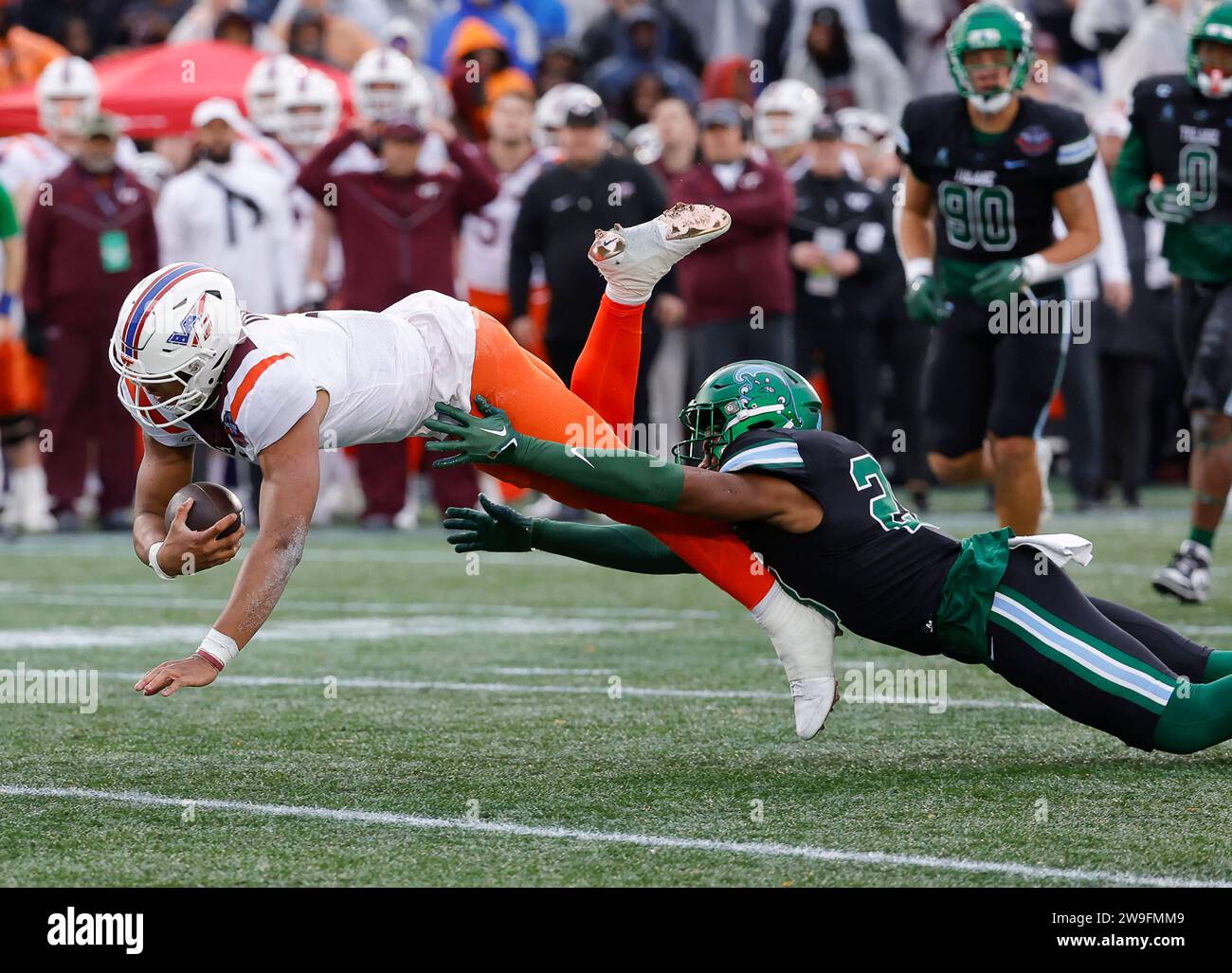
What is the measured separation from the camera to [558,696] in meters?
5.92

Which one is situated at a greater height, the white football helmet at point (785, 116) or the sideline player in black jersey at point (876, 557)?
the white football helmet at point (785, 116)

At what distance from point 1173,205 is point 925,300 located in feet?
4.49

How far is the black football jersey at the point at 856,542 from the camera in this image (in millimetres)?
4508

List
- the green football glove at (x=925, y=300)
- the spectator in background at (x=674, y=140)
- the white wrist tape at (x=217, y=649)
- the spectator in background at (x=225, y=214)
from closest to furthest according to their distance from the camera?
the white wrist tape at (x=217, y=649) < the green football glove at (x=925, y=300) < the spectator in background at (x=225, y=214) < the spectator in background at (x=674, y=140)

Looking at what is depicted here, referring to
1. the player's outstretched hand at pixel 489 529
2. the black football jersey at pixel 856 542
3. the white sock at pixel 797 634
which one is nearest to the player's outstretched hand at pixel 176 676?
the player's outstretched hand at pixel 489 529

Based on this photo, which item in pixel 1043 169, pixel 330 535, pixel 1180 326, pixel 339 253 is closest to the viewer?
pixel 1043 169

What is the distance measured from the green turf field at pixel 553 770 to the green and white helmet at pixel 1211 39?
194 centimetres

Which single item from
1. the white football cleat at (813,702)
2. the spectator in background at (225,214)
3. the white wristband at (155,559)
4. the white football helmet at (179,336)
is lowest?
the white football cleat at (813,702)

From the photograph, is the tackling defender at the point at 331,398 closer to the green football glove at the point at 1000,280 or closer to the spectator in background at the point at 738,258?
the green football glove at the point at 1000,280

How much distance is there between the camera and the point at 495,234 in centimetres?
1228
